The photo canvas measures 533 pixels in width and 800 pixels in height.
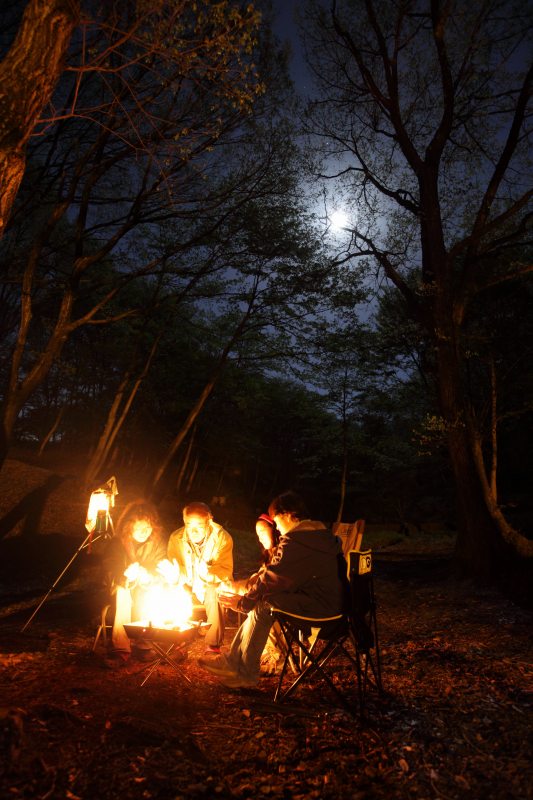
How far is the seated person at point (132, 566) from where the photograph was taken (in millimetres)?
3928

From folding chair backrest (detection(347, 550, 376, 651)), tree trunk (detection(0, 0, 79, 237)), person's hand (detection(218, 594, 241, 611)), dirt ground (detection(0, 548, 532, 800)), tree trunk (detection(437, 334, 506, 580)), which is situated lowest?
dirt ground (detection(0, 548, 532, 800))

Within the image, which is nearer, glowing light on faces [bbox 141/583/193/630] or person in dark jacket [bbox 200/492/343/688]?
person in dark jacket [bbox 200/492/343/688]

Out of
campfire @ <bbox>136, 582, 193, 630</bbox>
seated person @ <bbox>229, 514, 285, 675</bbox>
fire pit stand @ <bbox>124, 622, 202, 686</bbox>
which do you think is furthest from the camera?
campfire @ <bbox>136, 582, 193, 630</bbox>

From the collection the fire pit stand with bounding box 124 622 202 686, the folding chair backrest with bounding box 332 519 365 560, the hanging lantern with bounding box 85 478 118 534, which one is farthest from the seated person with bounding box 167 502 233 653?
the folding chair backrest with bounding box 332 519 365 560

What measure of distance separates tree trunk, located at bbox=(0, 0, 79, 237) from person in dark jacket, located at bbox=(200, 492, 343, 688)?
3292 millimetres

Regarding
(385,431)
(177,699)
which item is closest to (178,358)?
(385,431)

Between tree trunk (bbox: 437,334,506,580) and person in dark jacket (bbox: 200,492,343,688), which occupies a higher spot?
tree trunk (bbox: 437,334,506,580)

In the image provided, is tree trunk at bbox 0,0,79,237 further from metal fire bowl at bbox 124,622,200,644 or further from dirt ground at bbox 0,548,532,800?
dirt ground at bbox 0,548,532,800

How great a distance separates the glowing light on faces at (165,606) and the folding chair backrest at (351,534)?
1.48 m

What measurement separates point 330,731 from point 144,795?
118 centimetres

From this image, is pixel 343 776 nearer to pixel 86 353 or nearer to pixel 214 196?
pixel 214 196

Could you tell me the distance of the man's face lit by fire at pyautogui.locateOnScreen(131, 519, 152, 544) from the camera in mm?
4559

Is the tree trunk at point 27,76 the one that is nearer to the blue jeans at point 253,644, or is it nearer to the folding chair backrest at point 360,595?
the blue jeans at point 253,644

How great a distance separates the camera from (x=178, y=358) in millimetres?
18000
